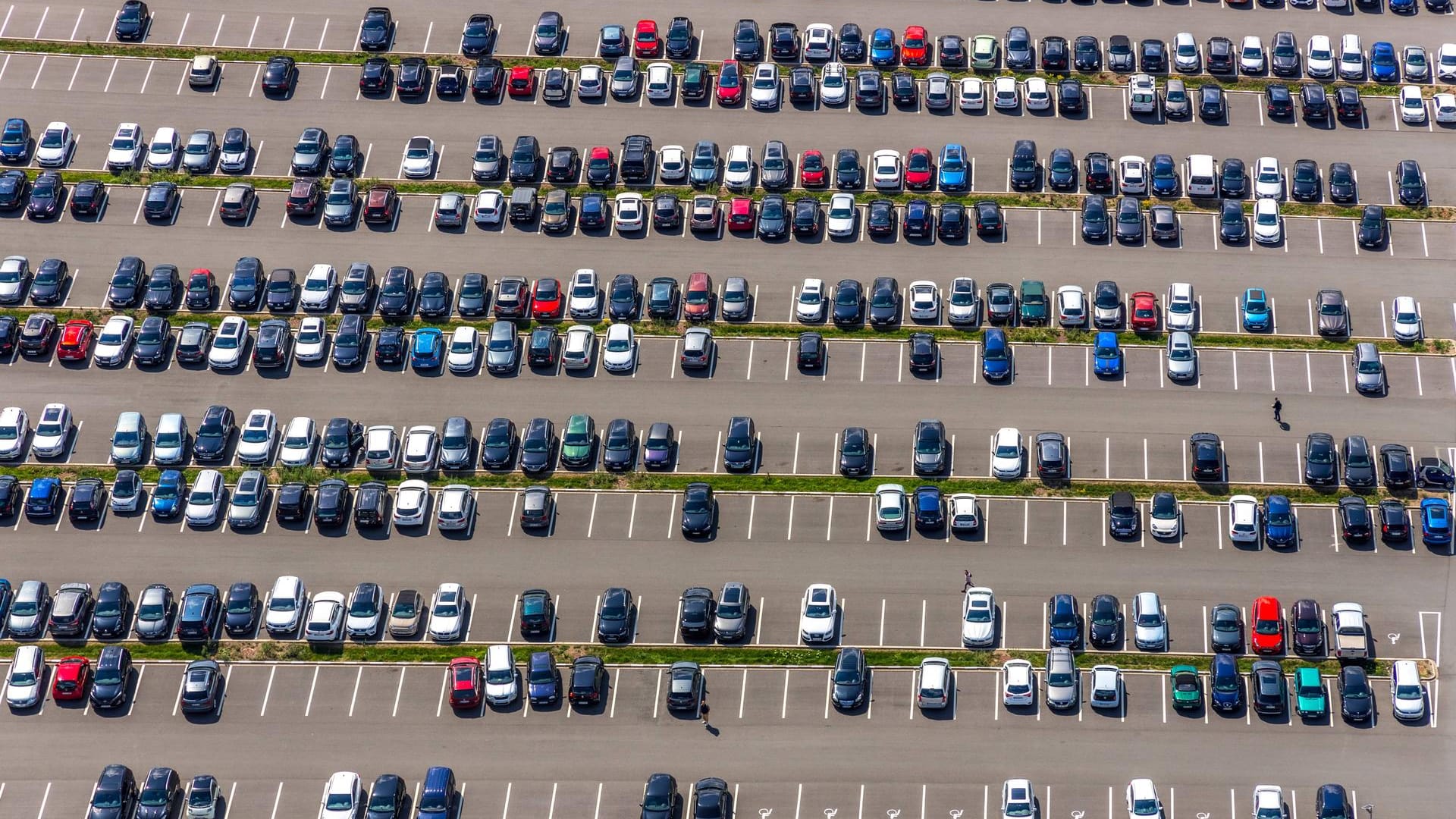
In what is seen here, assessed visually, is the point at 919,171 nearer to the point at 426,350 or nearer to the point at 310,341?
the point at 426,350

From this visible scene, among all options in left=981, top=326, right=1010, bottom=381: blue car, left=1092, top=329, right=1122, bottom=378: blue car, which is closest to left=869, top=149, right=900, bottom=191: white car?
left=981, top=326, right=1010, bottom=381: blue car

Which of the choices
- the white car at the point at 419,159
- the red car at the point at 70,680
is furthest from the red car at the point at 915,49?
the red car at the point at 70,680

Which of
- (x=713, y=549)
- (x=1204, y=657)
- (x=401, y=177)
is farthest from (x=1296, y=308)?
(x=401, y=177)

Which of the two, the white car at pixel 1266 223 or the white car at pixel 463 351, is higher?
the white car at pixel 1266 223

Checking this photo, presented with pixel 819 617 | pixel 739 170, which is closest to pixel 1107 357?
pixel 819 617

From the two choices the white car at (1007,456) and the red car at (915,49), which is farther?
Result: the red car at (915,49)

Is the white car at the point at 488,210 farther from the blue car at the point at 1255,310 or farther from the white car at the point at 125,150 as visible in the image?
the blue car at the point at 1255,310
